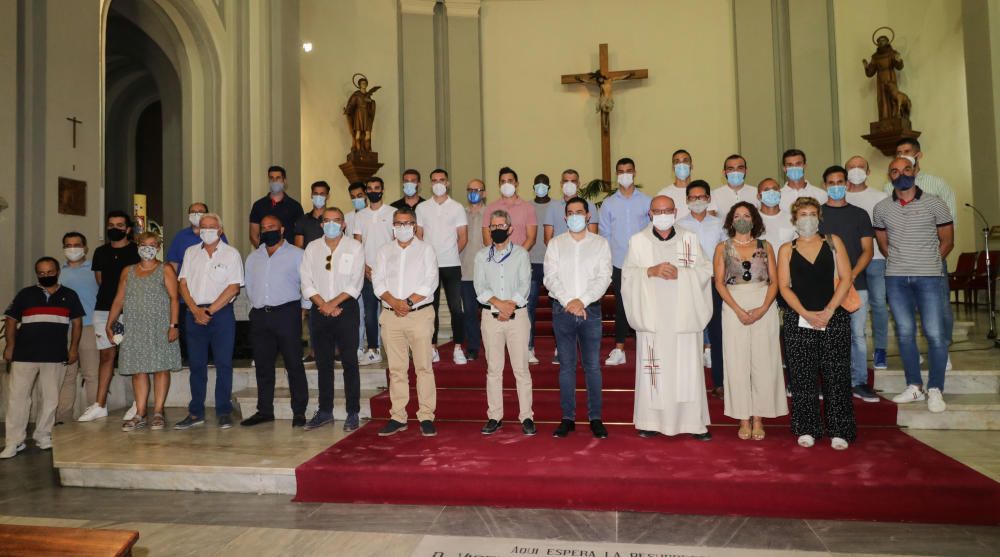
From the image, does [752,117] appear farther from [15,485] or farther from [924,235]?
[15,485]

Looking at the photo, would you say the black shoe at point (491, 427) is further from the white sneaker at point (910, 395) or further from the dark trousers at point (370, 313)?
the white sneaker at point (910, 395)

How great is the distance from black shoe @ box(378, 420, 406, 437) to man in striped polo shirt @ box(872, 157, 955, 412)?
11.4 feet

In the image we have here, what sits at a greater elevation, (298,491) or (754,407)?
(754,407)

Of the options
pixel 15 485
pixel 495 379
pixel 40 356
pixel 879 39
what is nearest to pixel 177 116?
pixel 40 356

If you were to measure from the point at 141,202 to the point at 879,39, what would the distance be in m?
12.0

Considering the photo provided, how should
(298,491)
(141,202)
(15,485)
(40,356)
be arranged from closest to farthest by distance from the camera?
1. (298,491)
2. (15,485)
3. (40,356)
4. (141,202)

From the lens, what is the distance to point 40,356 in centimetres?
477

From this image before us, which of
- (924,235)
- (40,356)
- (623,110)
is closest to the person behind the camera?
(924,235)

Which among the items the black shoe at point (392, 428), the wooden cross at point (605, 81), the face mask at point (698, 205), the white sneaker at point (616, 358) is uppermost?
the wooden cross at point (605, 81)

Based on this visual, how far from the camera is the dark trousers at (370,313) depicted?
5.62m

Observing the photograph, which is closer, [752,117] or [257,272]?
[257,272]

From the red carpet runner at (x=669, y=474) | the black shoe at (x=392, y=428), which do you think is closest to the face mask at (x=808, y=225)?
the red carpet runner at (x=669, y=474)

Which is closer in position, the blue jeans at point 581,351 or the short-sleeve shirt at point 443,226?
the blue jeans at point 581,351

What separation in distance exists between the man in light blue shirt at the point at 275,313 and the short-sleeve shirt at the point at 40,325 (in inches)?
55.6
